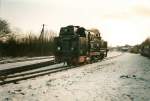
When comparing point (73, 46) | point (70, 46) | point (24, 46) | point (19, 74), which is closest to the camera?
point (19, 74)

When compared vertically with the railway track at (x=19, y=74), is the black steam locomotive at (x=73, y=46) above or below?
above

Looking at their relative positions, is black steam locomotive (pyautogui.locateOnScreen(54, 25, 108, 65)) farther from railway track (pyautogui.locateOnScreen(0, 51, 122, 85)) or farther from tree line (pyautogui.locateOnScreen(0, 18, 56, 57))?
tree line (pyautogui.locateOnScreen(0, 18, 56, 57))

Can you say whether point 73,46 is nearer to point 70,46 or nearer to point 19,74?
point 70,46

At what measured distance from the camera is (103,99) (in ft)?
27.0

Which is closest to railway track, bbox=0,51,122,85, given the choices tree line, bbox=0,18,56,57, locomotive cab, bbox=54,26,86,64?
locomotive cab, bbox=54,26,86,64

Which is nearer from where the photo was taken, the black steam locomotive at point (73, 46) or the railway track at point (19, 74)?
the railway track at point (19, 74)

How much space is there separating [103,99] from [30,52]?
3936 cm

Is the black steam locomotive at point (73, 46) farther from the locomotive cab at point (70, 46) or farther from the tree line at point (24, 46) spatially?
the tree line at point (24, 46)

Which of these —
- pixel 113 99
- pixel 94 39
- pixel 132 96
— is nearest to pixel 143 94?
pixel 132 96

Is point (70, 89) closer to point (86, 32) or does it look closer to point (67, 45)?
point (67, 45)

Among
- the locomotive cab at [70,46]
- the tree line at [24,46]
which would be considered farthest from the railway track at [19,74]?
the tree line at [24,46]

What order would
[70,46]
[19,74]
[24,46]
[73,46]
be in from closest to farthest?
[19,74] < [73,46] < [70,46] < [24,46]

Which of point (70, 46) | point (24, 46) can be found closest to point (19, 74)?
point (70, 46)

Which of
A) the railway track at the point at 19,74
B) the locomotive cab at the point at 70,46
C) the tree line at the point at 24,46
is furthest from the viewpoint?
the tree line at the point at 24,46
